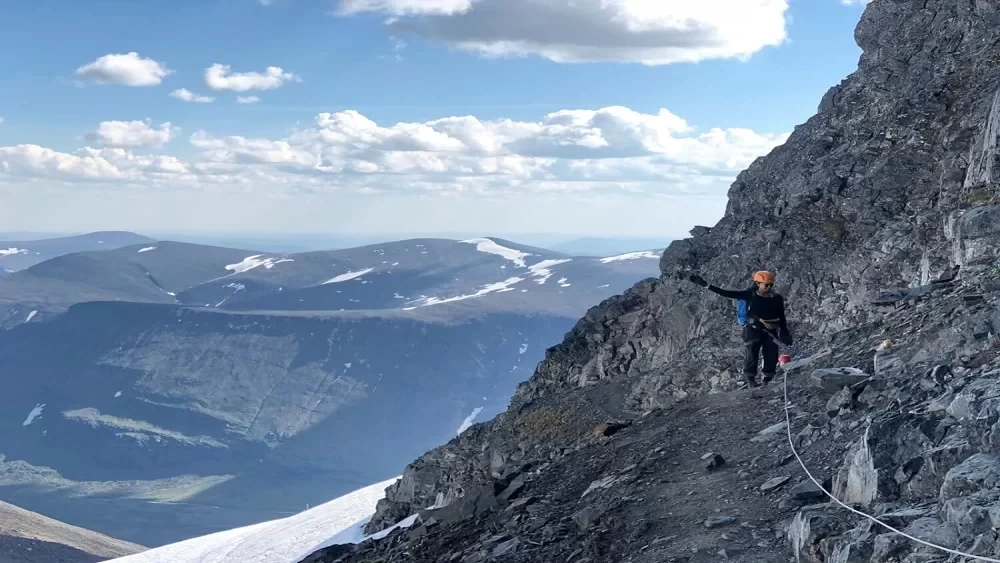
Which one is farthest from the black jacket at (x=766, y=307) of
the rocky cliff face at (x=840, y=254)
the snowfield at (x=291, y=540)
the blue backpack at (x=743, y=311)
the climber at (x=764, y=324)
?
the snowfield at (x=291, y=540)

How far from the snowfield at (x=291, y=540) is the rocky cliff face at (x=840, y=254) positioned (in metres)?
13.7

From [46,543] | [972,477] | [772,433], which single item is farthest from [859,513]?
[46,543]

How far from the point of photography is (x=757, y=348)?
22.0 m

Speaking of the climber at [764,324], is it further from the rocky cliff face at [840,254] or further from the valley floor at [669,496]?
the rocky cliff face at [840,254]

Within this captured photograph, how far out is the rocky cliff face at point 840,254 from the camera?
872 inches

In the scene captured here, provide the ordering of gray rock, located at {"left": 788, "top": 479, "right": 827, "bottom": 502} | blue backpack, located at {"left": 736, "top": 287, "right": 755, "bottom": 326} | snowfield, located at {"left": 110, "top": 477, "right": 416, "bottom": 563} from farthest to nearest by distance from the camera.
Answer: snowfield, located at {"left": 110, "top": 477, "right": 416, "bottom": 563}, blue backpack, located at {"left": 736, "top": 287, "right": 755, "bottom": 326}, gray rock, located at {"left": 788, "top": 479, "right": 827, "bottom": 502}

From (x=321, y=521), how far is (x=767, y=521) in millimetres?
52933

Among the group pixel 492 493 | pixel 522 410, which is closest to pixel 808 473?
pixel 492 493

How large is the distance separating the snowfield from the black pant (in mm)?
26480

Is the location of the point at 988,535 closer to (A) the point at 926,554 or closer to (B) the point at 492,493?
(A) the point at 926,554

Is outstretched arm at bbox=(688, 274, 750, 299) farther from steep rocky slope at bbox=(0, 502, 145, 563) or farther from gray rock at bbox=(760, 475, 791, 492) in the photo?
steep rocky slope at bbox=(0, 502, 145, 563)

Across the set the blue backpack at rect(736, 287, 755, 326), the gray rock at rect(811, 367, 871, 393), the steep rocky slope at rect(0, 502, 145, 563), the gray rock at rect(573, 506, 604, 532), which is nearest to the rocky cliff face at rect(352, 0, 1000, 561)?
the gray rock at rect(811, 367, 871, 393)

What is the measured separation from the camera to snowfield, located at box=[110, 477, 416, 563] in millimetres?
52469

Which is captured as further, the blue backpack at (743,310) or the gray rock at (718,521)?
the blue backpack at (743,310)
